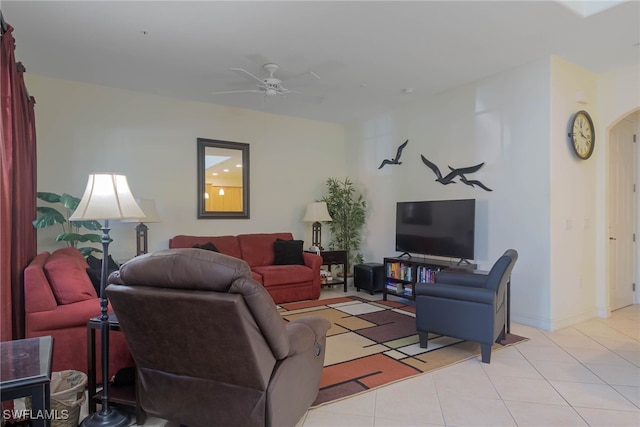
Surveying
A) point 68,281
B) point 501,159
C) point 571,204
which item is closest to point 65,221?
point 68,281

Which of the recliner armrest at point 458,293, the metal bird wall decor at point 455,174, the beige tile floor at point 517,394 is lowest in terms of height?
the beige tile floor at point 517,394

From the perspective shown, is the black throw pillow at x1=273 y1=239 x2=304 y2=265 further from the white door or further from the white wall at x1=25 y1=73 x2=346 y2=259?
the white door

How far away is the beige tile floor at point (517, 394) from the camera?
2.23 m

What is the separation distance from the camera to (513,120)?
13.9 feet

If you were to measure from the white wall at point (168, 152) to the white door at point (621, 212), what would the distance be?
3.97 meters

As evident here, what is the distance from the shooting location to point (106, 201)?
215cm

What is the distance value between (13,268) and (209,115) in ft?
11.7

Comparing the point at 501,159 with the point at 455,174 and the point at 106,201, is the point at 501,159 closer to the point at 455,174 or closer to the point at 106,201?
the point at 455,174

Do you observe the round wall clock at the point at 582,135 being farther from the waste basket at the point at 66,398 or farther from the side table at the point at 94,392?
the waste basket at the point at 66,398

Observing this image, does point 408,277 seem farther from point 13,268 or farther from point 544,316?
point 13,268

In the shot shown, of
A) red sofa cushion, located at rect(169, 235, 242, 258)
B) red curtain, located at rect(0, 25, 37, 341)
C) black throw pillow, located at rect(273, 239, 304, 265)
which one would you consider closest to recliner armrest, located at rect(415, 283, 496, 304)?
black throw pillow, located at rect(273, 239, 304, 265)

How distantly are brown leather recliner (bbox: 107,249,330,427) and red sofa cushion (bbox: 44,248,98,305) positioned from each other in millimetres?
905

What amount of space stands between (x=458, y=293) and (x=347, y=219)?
11.1ft

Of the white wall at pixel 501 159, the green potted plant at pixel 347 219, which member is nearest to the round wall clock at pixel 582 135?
the white wall at pixel 501 159
